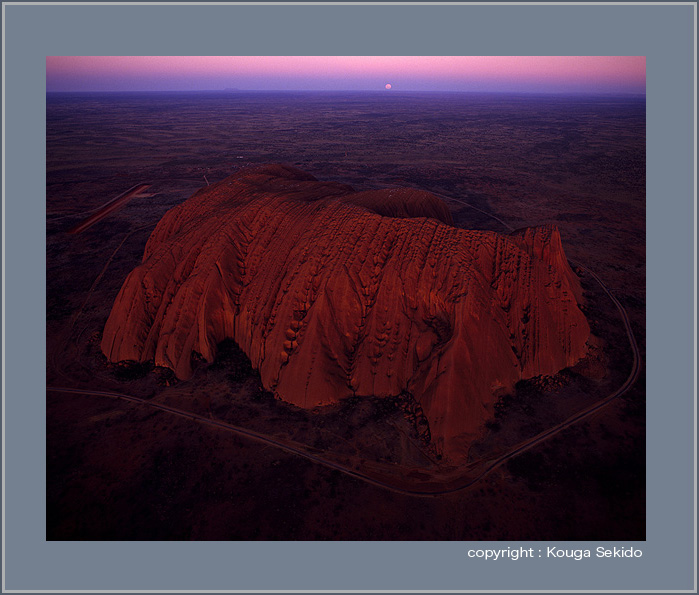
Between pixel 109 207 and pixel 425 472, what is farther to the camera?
pixel 109 207

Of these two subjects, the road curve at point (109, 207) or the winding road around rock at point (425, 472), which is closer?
the winding road around rock at point (425, 472)

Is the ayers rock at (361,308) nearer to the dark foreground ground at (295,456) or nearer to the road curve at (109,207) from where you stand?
the dark foreground ground at (295,456)

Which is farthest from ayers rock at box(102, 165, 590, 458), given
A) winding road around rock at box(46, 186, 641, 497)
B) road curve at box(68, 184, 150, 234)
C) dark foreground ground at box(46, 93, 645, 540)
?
road curve at box(68, 184, 150, 234)

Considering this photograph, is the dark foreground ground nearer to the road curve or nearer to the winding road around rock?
the winding road around rock

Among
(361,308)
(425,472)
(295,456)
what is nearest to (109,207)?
(361,308)

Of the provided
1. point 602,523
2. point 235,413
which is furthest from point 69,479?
point 602,523

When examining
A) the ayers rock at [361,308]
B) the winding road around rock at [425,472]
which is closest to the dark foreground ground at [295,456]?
the winding road around rock at [425,472]

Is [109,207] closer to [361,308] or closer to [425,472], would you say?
[361,308]

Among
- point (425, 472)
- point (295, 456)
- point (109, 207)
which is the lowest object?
point (425, 472)
